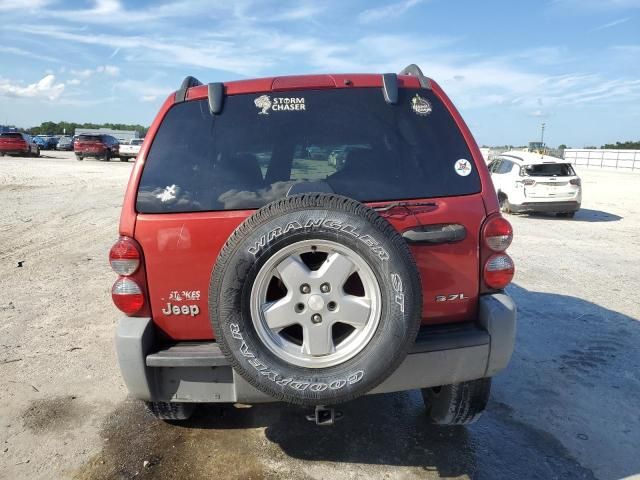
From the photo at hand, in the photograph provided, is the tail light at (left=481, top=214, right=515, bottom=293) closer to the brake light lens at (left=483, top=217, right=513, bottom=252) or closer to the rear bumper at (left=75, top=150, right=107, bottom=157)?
the brake light lens at (left=483, top=217, right=513, bottom=252)

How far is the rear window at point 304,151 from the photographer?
2604 mm

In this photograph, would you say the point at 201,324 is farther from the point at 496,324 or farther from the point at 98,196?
the point at 98,196

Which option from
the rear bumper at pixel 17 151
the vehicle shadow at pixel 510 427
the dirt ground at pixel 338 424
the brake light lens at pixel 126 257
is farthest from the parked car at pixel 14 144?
the brake light lens at pixel 126 257

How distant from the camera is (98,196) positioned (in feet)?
47.6

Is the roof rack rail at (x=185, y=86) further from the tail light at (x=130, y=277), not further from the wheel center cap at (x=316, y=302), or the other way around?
the wheel center cap at (x=316, y=302)

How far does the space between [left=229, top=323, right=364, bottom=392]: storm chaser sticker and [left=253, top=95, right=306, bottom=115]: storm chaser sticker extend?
1254 mm

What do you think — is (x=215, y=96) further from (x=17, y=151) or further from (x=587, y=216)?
(x=17, y=151)

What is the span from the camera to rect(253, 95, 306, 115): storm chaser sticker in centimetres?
276

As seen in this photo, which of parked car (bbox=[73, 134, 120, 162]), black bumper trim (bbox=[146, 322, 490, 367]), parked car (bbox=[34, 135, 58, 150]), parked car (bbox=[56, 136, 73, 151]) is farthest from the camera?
parked car (bbox=[34, 135, 58, 150])

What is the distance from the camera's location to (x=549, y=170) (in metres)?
12.7

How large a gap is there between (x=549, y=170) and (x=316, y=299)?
12204 mm

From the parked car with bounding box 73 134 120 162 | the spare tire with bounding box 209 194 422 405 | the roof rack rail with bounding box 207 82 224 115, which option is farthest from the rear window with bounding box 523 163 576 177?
the parked car with bounding box 73 134 120 162

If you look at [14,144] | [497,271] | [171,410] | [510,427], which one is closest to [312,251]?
[497,271]

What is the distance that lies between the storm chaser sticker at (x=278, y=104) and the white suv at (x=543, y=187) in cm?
1114
